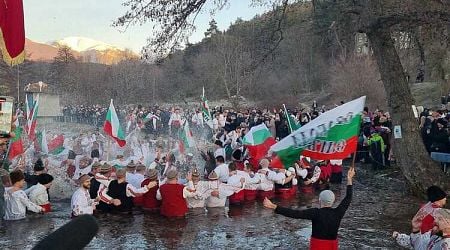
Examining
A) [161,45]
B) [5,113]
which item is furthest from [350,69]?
[5,113]

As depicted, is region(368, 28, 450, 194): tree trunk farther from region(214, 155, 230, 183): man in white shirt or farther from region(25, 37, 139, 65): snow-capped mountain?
region(25, 37, 139, 65): snow-capped mountain

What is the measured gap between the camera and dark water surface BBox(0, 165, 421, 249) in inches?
382

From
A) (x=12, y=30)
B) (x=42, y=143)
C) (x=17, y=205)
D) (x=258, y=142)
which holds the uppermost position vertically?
(x=12, y=30)

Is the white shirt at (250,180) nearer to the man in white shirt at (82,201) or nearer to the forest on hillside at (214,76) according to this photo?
the man in white shirt at (82,201)

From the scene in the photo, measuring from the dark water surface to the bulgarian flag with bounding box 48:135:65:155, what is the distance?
5460 mm

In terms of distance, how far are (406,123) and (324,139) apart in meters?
6.95

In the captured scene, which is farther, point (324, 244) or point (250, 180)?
point (250, 180)

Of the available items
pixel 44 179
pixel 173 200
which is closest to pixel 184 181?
pixel 173 200

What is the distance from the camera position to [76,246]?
1.53 m

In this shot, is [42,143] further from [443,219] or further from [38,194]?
[443,219]

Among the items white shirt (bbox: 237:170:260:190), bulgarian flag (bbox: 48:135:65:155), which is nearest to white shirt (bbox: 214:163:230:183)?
white shirt (bbox: 237:170:260:190)

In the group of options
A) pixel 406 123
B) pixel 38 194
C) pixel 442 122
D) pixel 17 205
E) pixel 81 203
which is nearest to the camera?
pixel 81 203

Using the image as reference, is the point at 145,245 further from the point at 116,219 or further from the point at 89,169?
the point at 89,169

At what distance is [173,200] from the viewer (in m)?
11.6
